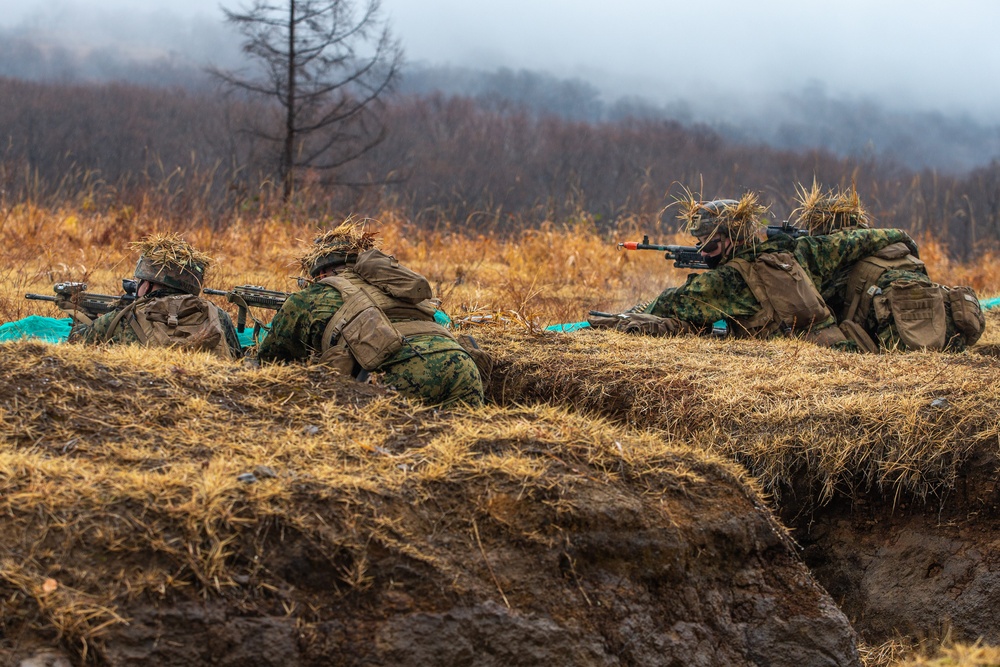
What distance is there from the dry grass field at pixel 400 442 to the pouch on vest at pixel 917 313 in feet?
1.47

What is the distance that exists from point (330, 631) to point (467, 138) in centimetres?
5452

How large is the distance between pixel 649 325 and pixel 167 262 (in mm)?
3234

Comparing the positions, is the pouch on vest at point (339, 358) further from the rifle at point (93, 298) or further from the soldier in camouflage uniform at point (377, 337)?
the rifle at point (93, 298)

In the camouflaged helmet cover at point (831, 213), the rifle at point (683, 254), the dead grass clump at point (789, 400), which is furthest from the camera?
the camouflaged helmet cover at point (831, 213)

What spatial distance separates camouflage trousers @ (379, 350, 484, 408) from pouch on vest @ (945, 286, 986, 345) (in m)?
3.76

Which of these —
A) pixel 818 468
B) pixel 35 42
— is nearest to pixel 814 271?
pixel 818 468

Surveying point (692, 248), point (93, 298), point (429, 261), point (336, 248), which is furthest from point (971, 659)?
point (429, 261)

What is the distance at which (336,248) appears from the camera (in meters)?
5.62

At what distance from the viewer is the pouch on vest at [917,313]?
276 inches

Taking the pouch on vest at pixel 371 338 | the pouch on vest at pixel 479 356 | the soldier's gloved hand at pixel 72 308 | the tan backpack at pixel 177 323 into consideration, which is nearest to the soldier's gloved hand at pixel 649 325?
the pouch on vest at pixel 479 356

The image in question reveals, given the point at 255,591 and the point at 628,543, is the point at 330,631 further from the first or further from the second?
the point at 628,543

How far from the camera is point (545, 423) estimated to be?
14.6ft

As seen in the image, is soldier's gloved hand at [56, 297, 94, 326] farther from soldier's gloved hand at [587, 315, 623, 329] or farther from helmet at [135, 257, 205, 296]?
soldier's gloved hand at [587, 315, 623, 329]

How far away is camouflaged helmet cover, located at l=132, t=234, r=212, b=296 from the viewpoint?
5645 millimetres
